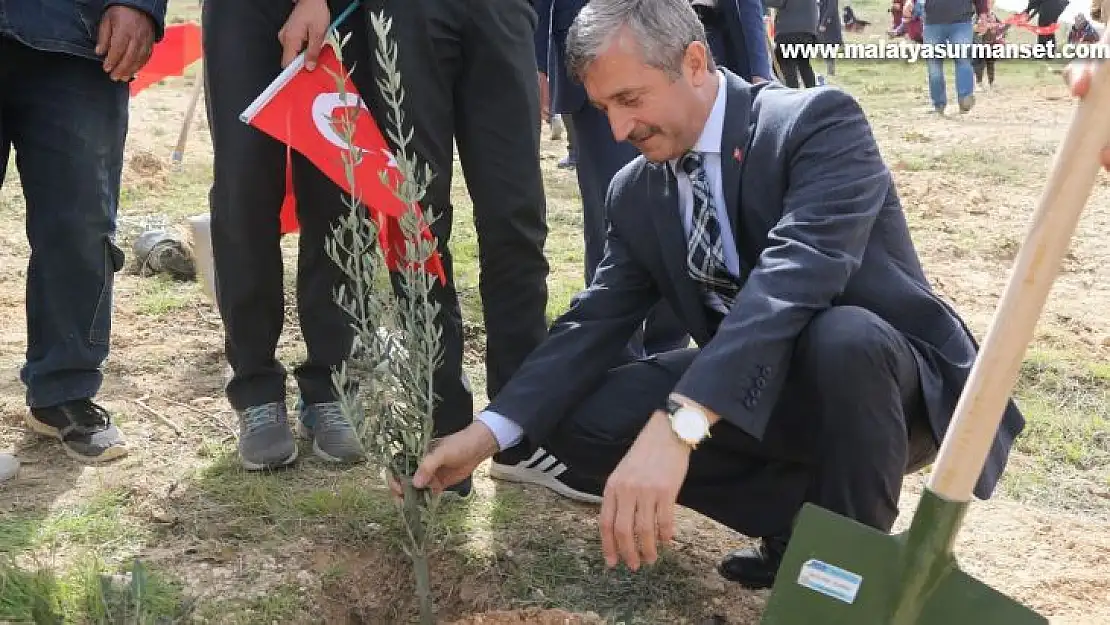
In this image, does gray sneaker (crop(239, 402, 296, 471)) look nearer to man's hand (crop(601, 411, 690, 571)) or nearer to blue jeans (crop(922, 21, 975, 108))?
man's hand (crop(601, 411, 690, 571))

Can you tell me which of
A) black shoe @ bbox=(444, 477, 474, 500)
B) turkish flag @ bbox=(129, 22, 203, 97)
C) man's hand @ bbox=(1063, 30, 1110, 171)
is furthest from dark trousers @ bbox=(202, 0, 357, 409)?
turkish flag @ bbox=(129, 22, 203, 97)

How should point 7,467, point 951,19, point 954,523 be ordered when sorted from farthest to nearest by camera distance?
point 951,19, point 7,467, point 954,523

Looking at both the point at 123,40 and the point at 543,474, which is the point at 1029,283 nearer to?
the point at 543,474

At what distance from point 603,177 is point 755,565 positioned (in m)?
1.57

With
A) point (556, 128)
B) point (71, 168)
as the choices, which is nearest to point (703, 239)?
point (71, 168)

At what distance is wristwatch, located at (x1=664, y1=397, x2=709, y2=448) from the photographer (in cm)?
196

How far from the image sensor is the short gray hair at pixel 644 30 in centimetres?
216

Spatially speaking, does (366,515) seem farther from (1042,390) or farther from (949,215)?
(949,215)

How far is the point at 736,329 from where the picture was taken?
2.03 m

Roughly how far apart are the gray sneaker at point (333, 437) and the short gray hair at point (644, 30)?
4.43ft

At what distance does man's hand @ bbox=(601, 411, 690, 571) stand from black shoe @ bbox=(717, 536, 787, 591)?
0.71 metres

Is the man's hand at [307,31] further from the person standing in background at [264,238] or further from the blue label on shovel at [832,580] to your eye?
the blue label on shovel at [832,580]

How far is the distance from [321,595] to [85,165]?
1.37 metres

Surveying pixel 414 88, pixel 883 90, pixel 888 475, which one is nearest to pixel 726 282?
pixel 888 475
